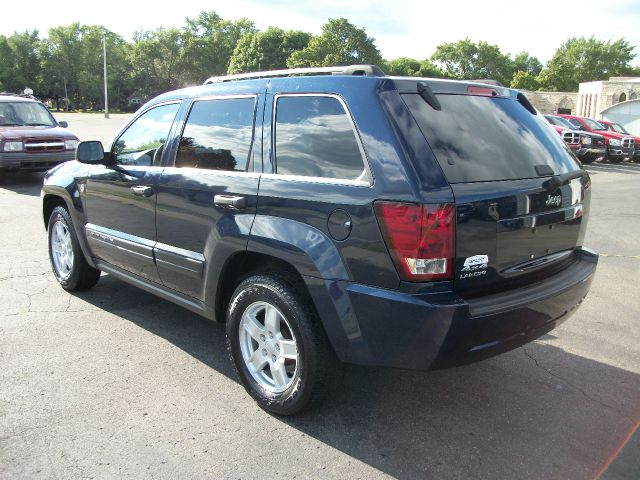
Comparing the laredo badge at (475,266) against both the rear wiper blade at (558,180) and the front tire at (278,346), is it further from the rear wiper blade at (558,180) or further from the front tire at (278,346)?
the front tire at (278,346)

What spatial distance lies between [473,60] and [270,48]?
39504 millimetres

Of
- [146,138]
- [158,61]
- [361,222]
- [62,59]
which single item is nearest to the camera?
[361,222]

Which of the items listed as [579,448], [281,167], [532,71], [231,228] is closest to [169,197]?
[231,228]

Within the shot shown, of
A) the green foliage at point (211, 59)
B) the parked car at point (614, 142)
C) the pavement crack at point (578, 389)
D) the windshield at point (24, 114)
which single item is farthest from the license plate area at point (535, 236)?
the green foliage at point (211, 59)

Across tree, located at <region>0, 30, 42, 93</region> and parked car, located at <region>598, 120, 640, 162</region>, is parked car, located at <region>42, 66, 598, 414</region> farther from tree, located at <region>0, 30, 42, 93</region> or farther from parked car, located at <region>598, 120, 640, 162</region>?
tree, located at <region>0, 30, 42, 93</region>

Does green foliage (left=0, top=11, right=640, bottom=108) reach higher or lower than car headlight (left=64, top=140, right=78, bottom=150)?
A: higher

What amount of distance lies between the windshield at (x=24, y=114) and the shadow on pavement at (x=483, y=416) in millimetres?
10862

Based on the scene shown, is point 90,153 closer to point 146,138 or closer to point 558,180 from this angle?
point 146,138

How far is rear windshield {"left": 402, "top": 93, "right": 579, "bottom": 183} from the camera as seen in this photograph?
277 centimetres

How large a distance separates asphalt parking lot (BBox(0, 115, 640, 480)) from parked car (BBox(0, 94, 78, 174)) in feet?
26.8

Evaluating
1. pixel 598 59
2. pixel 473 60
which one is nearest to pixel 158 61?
pixel 473 60

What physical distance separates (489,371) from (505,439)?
857 millimetres

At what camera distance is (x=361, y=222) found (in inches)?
106

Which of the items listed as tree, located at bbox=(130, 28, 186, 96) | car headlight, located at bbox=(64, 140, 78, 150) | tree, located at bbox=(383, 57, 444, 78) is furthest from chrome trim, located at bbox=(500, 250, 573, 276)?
tree, located at bbox=(130, 28, 186, 96)
